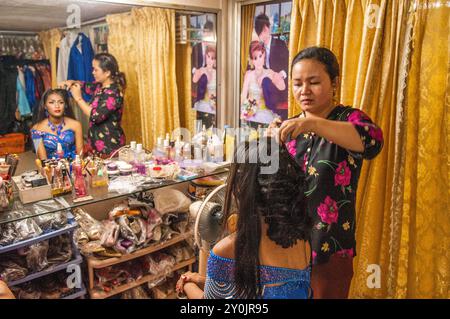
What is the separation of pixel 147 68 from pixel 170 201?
0.73 meters

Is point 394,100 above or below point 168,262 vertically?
above

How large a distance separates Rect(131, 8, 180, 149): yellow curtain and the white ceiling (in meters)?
0.24

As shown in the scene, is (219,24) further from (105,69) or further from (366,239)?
(366,239)

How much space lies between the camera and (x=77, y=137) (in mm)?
1688

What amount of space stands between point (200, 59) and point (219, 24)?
249 millimetres

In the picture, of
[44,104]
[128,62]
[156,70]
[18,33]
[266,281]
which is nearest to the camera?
[266,281]

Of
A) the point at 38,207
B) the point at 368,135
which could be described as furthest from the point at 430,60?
the point at 38,207

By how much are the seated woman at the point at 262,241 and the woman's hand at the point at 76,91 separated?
987mm

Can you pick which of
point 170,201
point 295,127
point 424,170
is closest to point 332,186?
Answer: point 295,127

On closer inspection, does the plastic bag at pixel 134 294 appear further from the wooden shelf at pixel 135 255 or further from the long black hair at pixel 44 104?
the long black hair at pixel 44 104

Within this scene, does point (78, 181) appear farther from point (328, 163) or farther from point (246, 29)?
point (246, 29)

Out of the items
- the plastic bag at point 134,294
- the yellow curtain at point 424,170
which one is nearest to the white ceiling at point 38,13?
the plastic bag at point 134,294

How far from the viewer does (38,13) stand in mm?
1498

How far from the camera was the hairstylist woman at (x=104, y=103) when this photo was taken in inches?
66.6
